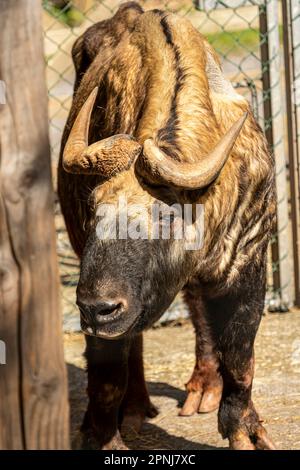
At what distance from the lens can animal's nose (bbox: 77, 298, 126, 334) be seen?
3885 mm

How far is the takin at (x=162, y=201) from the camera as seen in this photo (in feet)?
13.2

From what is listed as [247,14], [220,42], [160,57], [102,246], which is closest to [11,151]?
[102,246]

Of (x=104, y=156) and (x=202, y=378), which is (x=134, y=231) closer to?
(x=104, y=156)

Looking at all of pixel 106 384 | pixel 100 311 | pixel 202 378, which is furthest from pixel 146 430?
pixel 100 311

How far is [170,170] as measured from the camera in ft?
13.2

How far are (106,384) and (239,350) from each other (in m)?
0.73

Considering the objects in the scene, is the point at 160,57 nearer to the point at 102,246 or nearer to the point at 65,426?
the point at 102,246

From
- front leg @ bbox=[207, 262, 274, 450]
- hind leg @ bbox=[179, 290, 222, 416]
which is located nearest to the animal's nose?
front leg @ bbox=[207, 262, 274, 450]

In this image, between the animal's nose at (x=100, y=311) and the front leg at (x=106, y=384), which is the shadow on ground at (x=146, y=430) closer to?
the front leg at (x=106, y=384)

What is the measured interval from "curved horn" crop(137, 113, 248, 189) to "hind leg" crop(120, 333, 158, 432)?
65.3 inches

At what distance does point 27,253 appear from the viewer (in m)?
2.50

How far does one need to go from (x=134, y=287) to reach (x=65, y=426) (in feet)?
4.69

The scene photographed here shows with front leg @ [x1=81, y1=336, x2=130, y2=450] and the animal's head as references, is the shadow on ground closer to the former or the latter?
front leg @ [x1=81, y1=336, x2=130, y2=450]

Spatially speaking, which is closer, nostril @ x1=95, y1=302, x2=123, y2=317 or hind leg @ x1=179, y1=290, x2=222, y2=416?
nostril @ x1=95, y1=302, x2=123, y2=317
